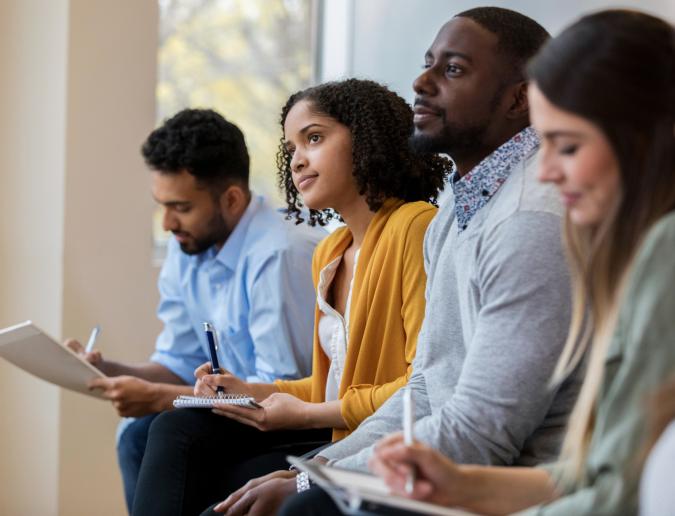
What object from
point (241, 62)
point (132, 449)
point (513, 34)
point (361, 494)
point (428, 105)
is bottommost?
point (132, 449)

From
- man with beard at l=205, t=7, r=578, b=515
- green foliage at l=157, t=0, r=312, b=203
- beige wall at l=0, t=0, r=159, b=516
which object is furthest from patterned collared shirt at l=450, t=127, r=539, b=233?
green foliage at l=157, t=0, r=312, b=203

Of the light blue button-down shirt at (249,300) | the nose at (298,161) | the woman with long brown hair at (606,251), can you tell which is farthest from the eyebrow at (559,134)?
the light blue button-down shirt at (249,300)

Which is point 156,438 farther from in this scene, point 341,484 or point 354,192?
point 341,484

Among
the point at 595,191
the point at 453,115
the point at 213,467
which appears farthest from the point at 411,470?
the point at 213,467

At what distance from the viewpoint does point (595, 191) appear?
1.15m

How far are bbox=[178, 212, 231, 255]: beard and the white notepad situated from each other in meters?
0.43

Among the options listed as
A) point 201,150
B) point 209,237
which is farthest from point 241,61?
point 209,237

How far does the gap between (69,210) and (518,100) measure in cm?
163

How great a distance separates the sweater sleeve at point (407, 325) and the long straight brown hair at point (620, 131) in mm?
760

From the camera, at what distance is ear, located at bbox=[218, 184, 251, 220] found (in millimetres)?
2637

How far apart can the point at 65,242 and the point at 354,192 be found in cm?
112

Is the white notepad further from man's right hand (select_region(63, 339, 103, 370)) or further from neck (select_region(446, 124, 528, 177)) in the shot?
neck (select_region(446, 124, 528, 177))

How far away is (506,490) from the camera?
4.09 ft

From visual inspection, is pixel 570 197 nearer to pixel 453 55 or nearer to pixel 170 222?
pixel 453 55
